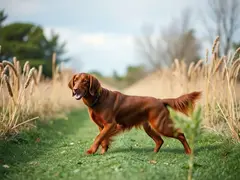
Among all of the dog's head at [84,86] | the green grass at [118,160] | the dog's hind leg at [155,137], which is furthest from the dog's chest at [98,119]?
the dog's hind leg at [155,137]

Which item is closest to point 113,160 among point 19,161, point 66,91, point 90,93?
point 90,93

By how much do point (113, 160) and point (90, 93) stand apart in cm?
130

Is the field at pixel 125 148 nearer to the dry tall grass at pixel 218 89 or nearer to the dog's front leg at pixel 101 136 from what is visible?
the dry tall grass at pixel 218 89

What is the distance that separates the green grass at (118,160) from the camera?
465 centimetres

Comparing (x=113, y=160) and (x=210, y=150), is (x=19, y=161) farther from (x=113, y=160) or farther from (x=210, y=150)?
(x=210, y=150)

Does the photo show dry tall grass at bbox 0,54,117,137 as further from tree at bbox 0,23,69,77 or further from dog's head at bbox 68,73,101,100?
tree at bbox 0,23,69,77

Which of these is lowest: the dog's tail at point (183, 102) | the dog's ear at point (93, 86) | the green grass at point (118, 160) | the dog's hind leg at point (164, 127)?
the green grass at point (118, 160)

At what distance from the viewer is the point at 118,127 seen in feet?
20.5

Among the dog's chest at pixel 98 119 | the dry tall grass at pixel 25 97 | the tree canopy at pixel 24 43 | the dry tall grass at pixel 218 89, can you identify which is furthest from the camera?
the tree canopy at pixel 24 43

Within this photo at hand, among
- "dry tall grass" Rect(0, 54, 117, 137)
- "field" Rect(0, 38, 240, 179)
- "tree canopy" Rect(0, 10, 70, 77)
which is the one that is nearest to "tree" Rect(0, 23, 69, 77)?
"tree canopy" Rect(0, 10, 70, 77)

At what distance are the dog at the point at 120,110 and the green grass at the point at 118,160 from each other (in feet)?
1.14

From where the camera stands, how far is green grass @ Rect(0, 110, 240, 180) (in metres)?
4.65

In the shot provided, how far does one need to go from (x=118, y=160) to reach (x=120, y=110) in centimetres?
121

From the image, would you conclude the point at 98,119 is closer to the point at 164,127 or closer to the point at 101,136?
the point at 101,136
